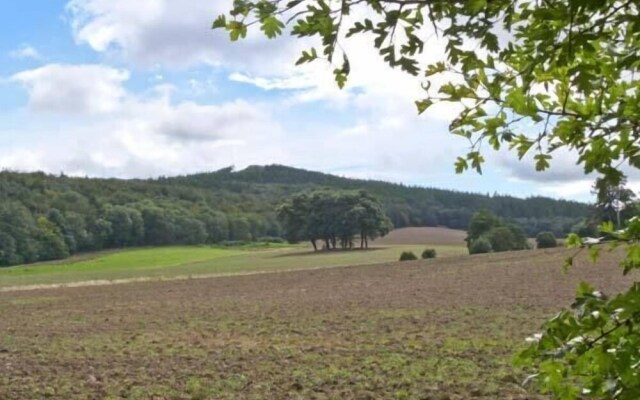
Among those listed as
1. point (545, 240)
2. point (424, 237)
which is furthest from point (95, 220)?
point (545, 240)

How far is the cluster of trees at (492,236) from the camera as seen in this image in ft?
206

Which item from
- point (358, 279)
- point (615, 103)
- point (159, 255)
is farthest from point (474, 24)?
point (159, 255)

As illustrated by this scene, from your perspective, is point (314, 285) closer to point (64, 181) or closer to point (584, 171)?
point (584, 171)

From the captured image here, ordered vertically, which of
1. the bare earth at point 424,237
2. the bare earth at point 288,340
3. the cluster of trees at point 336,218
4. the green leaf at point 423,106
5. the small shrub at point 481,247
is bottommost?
the bare earth at point 288,340

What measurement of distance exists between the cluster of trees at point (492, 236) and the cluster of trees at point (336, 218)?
21443 mm

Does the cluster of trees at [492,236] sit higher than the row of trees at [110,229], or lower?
lower

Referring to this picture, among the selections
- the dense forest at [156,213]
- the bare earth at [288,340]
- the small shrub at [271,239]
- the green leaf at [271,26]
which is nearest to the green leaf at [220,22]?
the green leaf at [271,26]

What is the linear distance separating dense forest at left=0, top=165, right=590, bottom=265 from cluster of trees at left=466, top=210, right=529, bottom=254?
18.2 meters

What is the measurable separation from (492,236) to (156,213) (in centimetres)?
6274

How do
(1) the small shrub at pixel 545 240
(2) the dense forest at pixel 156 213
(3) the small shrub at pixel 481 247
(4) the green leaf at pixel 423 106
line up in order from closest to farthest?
(4) the green leaf at pixel 423 106 → (3) the small shrub at pixel 481 247 → (1) the small shrub at pixel 545 240 → (2) the dense forest at pixel 156 213

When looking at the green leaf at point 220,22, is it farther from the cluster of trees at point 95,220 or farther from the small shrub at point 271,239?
the small shrub at point 271,239

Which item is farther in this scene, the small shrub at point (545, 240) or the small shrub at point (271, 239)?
the small shrub at point (271, 239)

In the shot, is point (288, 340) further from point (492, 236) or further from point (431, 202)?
point (431, 202)

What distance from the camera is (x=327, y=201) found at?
92.9 metres
